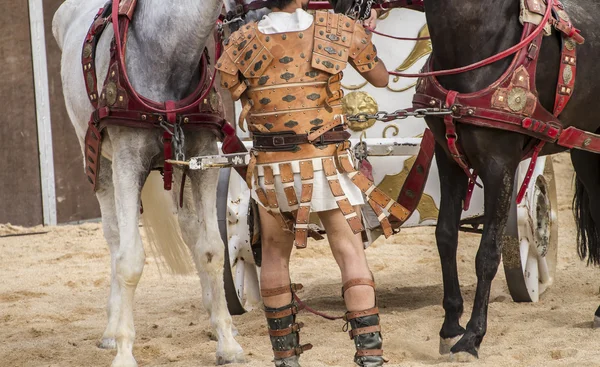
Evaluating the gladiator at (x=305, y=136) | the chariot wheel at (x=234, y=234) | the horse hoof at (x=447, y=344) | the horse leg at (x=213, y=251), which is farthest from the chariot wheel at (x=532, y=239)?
the gladiator at (x=305, y=136)

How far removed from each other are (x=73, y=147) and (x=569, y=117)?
5213mm

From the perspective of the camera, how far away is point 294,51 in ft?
10.9

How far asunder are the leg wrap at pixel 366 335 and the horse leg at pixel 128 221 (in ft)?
3.69

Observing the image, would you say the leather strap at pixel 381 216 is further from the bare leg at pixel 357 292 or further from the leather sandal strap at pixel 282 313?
the leather sandal strap at pixel 282 313

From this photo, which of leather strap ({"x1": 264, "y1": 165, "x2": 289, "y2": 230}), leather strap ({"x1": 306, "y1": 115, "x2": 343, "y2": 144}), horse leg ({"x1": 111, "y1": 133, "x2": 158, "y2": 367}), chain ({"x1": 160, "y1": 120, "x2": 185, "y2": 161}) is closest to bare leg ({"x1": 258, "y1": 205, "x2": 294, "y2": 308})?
leather strap ({"x1": 264, "y1": 165, "x2": 289, "y2": 230})

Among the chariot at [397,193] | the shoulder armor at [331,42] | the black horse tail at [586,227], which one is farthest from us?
the black horse tail at [586,227]

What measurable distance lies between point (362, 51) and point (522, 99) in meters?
0.89

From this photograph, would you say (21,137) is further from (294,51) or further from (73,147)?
(294,51)

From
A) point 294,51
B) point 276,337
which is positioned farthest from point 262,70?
point 276,337

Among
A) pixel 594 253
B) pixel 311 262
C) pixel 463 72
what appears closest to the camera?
pixel 463 72

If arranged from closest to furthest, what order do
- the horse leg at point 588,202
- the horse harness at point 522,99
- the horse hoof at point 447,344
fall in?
1. the horse harness at point 522,99
2. the horse hoof at point 447,344
3. the horse leg at point 588,202

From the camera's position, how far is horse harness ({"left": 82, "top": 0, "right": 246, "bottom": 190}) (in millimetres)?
4008

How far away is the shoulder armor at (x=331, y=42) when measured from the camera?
330 cm

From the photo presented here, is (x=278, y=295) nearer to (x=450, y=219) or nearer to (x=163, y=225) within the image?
(x=450, y=219)
